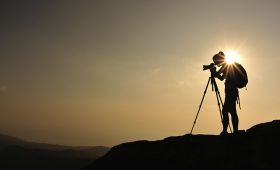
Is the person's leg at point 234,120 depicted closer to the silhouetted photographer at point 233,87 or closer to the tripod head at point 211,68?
the silhouetted photographer at point 233,87

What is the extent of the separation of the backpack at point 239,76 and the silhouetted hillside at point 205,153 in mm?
1987

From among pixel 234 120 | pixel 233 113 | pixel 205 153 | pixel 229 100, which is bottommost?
pixel 205 153

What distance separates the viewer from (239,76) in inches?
512

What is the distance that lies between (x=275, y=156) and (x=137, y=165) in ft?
17.3

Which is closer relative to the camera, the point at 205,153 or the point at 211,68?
the point at 205,153

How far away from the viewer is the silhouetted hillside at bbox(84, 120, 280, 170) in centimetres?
1210

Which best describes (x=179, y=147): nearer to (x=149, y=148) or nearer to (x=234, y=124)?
(x=149, y=148)

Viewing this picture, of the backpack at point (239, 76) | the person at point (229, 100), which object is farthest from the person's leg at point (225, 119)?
the backpack at point (239, 76)

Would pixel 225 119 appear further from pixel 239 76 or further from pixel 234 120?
pixel 239 76

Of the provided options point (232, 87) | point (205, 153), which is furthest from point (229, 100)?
point (205, 153)

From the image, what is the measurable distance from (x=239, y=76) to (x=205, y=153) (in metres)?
3.29

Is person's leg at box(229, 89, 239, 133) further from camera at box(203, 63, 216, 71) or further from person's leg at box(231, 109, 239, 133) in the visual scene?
camera at box(203, 63, 216, 71)

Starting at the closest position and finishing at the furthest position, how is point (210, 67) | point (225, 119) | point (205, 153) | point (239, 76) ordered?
point (205, 153) → point (239, 76) → point (225, 119) → point (210, 67)

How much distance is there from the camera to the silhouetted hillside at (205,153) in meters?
12.1
